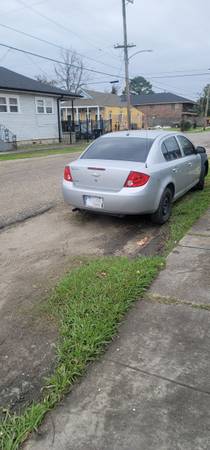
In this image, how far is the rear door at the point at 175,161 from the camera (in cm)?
640

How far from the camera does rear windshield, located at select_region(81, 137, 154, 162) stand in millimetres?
5977

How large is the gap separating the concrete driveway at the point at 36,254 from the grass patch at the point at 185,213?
0.86ft

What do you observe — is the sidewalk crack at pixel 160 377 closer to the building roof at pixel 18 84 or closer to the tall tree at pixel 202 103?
the building roof at pixel 18 84

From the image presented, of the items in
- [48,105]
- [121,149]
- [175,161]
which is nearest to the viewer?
[121,149]

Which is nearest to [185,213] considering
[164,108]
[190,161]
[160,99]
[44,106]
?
[190,161]

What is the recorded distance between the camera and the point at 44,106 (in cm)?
2742

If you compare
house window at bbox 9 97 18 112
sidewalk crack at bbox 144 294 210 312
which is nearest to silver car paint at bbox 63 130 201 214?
sidewalk crack at bbox 144 294 210 312

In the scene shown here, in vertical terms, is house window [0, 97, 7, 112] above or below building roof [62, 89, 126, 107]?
below

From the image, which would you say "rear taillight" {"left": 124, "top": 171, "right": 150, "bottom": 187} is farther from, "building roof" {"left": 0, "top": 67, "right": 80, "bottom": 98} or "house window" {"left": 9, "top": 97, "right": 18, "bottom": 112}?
"house window" {"left": 9, "top": 97, "right": 18, "bottom": 112}

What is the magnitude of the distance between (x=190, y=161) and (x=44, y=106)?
22161mm

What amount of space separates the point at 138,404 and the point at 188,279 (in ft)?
6.30

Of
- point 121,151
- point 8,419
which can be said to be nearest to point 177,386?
point 8,419

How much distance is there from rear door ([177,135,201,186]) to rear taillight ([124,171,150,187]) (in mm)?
1933

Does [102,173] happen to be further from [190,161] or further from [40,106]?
[40,106]
